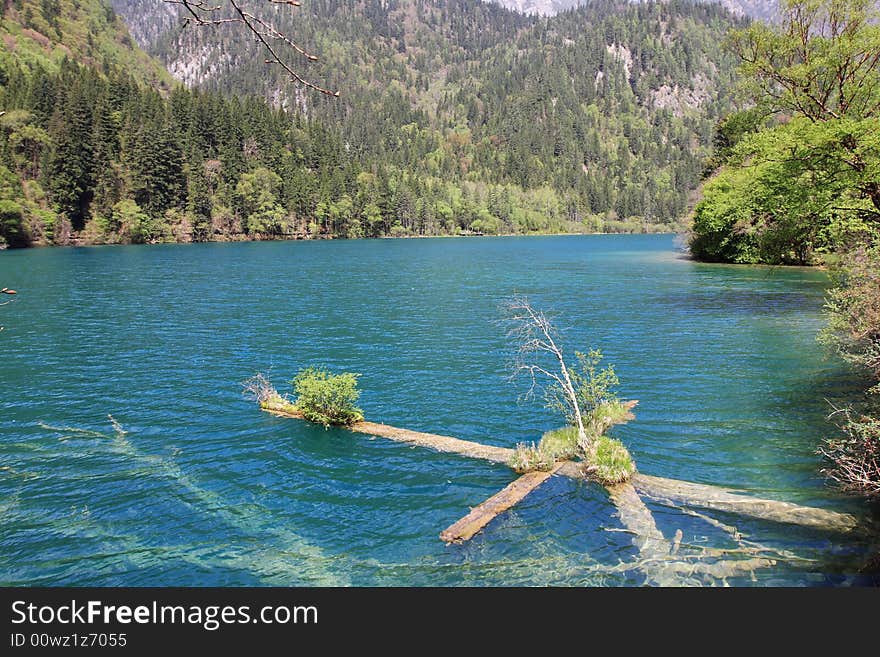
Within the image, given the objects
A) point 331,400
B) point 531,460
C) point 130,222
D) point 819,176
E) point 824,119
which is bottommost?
point 531,460

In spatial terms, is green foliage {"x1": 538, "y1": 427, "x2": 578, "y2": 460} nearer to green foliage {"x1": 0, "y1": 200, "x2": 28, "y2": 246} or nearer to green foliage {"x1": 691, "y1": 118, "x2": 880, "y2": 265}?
green foliage {"x1": 691, "y1": 118, "x2": 880, "y2": 265}

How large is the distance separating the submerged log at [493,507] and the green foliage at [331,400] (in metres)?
7.75

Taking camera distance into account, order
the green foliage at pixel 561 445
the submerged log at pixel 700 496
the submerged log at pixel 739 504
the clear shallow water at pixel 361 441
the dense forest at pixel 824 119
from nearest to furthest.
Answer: the clear shallow water at pixel 361 441 < the submerged log at pixel 739 504 < the submerged log at pixel 700 496 < the green foliage at pixel 561 445 < the dense forest at pixel 824 119

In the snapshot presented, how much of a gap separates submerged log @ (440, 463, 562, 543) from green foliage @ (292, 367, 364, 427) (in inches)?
305

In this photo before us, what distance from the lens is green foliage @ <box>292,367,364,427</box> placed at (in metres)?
23.5

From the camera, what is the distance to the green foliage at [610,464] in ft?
59.5

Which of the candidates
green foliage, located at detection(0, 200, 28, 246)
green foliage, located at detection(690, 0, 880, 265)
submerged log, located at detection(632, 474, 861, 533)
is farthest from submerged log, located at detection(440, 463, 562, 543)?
green foliage, located at detection(0, 200, 28, 246)

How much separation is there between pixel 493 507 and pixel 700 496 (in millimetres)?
5655

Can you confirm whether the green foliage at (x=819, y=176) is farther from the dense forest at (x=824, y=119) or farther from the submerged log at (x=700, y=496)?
the submerged log at (x=700, y=496)

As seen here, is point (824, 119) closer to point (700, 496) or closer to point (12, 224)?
point (700, 496)

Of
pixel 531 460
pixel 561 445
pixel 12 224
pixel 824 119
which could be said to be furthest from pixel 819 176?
pixel 12 224

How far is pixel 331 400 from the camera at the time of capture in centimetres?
2366

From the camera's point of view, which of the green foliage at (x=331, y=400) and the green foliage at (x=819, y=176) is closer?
the green foliage at (x=331, y=400)

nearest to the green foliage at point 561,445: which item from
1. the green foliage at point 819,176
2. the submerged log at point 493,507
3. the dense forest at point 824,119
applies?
the submerged log at point 493,507
